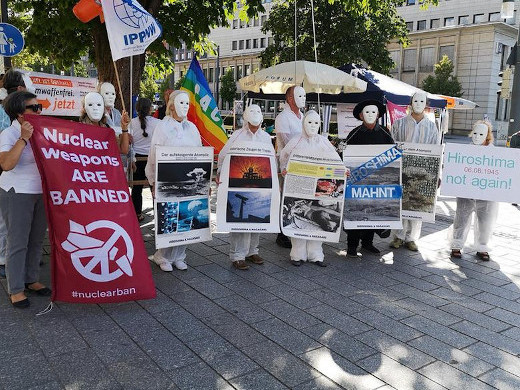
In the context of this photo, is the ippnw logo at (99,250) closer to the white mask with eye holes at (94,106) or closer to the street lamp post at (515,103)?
the white mask with eye holes at (94,106)

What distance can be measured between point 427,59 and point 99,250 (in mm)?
53298

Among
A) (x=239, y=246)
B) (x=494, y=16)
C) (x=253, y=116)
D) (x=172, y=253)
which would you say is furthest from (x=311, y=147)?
(x=494, y=16)

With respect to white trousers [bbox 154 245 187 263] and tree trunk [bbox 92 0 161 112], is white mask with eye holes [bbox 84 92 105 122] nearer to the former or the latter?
white trousers [bbox 154 245 187 263]

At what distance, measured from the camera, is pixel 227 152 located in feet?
17.7

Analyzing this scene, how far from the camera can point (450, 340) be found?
3947 millimetres

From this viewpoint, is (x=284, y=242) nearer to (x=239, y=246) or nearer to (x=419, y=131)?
(x=239, y=246)

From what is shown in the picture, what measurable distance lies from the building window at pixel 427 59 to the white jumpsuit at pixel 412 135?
49.0m

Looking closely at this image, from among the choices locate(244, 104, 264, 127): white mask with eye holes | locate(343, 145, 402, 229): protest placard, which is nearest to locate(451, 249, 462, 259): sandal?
locate(343, 145, 402, 229): protest placard

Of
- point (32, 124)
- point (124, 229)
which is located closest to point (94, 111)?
point (32, 124)

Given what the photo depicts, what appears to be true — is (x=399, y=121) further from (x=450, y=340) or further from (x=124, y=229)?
(x=124, y=229)

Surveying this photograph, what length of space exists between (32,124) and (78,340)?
1723mm

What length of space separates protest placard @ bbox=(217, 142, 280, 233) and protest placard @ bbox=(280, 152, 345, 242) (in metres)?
0.18

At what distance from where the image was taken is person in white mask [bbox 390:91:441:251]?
640 centimetres

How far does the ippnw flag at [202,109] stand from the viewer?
309 inches
